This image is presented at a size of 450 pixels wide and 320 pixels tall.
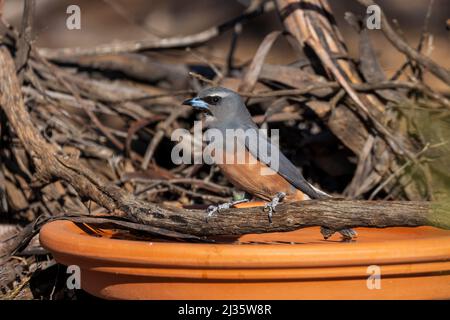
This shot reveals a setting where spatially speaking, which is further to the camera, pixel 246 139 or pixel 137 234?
pixel 246 139

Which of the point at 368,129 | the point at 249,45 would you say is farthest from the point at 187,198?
the point at 249,45

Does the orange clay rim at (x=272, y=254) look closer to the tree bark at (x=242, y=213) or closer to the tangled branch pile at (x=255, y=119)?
the tree bark at (x=242, y=213)

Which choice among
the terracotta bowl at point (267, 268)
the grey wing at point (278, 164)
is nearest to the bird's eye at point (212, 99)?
the grey wing at point (278, 164)

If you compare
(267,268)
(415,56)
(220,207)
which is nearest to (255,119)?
(415,56)

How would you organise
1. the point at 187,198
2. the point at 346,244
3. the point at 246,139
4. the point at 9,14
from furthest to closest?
the point at 9,14
the point at 187,198
the point at 246,139
the point at 346,244

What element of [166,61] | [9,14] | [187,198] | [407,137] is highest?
[9,14]

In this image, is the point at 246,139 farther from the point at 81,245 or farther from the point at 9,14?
the point at 9,14

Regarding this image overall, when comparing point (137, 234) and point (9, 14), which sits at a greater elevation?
point (9, 14)

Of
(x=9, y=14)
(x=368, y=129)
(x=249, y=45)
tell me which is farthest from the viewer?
(x=249, y=45)
